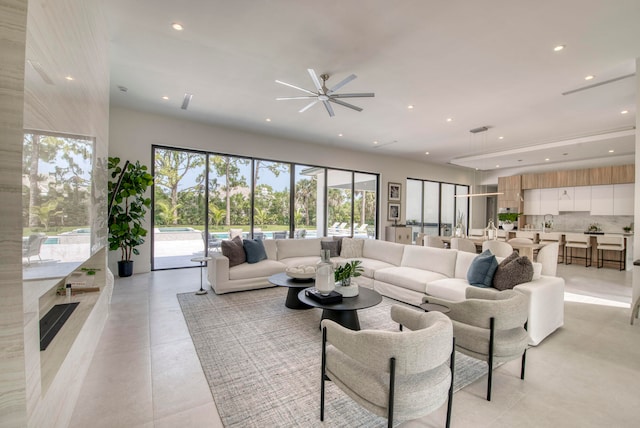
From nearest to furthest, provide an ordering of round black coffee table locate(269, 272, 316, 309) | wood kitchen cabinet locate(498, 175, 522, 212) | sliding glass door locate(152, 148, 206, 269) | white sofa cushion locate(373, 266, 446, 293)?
round black coffee table locate(269, 272, 316, 309) < white sofa cushion locate(373, 266, 446, 293) < sliding glass door locate(152, 148, 206, 269) < wood kitchen cabinet locate(498, 175, 522, 212)

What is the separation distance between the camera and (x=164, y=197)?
6.06 metres

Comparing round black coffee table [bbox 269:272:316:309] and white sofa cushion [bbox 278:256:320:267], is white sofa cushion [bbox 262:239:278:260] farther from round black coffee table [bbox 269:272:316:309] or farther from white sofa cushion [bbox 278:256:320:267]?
round black coffee table [bbox 269:272:316:309]

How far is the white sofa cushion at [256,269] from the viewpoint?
15.0ft

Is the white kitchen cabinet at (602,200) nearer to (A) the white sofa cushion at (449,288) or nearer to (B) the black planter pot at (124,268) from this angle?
(A) the white sofa cushion at (449,288)

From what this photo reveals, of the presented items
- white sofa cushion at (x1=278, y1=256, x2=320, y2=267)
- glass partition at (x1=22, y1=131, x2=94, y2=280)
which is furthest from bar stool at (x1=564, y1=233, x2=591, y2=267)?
glass partition at (x1=22, y1=131, x2=94, y2=280)

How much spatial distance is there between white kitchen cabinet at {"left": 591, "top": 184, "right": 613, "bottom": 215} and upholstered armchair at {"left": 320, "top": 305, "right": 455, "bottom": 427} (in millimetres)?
10011

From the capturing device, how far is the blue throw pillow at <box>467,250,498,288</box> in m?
3.32

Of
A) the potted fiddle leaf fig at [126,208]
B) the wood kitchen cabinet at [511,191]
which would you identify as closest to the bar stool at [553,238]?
the wood kitchen cabinet at [511,191]

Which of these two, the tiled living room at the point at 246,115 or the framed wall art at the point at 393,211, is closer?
the tiled living room at the point at 246,115

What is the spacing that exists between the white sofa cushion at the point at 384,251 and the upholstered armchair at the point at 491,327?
2.80 meters

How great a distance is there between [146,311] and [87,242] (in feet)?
5.81

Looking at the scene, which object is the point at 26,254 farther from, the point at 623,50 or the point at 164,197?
the point at 623,50

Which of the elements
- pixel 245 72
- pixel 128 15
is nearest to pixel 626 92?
pixel 245 72

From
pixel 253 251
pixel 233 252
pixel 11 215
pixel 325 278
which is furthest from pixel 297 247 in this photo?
pixel 11 215
